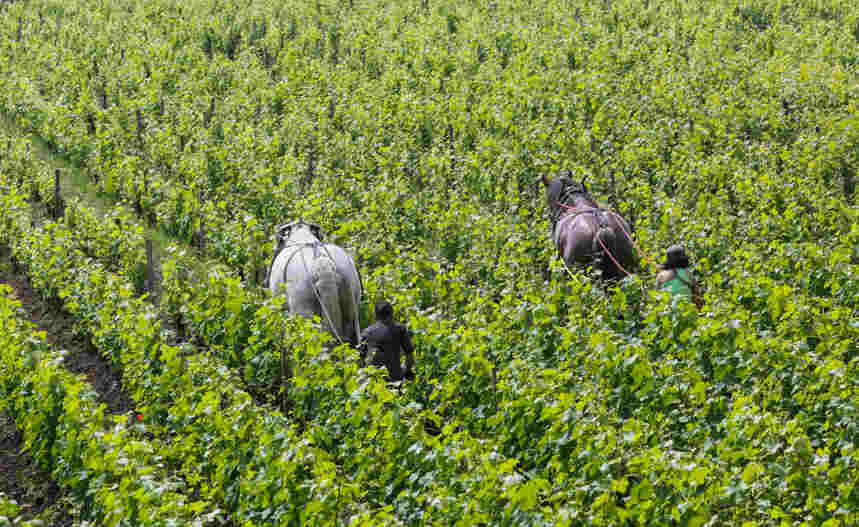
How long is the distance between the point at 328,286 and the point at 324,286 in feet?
0.14

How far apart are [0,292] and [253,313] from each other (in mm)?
2954

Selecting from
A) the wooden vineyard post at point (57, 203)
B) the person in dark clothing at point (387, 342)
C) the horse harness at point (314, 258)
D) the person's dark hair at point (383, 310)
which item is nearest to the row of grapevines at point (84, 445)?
the person in dark clothing at point (387, 342)

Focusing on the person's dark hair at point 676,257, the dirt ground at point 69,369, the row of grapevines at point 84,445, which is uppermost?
the person's dark hair at point 676,257

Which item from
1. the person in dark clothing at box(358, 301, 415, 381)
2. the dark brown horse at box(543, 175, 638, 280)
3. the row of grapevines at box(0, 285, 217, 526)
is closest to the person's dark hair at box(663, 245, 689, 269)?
the dark brown horse at box(543, 175, 638, 280)

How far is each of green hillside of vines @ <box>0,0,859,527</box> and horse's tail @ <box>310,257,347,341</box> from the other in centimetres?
63

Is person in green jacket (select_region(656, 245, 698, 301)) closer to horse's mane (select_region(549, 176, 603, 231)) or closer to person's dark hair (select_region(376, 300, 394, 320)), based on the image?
horse's mane (select_region(549, 176, 603, 231))

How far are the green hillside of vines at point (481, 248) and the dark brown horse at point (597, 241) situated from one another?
293 mm

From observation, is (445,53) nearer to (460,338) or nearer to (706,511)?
(460,338)

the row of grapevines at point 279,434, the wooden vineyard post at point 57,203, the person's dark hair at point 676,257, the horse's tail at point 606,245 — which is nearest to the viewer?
the row of grapevines at point 279,434

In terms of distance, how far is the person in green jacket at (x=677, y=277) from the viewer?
8.88m

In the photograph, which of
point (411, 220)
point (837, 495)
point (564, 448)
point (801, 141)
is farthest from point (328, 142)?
point (837, 495)

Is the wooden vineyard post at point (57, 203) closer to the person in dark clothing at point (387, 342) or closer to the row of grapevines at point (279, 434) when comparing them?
the row of grapevines at point (279, 434)

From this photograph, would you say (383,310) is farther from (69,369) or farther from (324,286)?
(69,369)

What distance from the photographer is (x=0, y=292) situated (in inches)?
384
